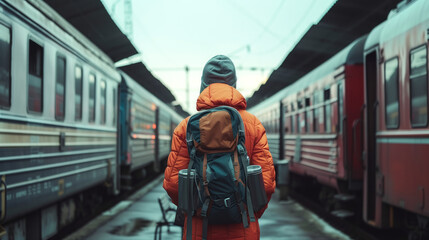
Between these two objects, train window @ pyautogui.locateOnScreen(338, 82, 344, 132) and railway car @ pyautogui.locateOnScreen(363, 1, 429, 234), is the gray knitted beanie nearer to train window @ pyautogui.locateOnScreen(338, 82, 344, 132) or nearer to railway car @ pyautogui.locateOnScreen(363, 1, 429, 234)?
railway car @ pyautogui.locateOnScreen(363, 1, 429, 234)

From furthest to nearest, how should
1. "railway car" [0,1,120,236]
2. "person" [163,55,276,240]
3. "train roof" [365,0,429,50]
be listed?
1. "train roof" [365,0,429,50]
2. "railway car" [0,1,120,236]
3. "person" [163,55,276,240]

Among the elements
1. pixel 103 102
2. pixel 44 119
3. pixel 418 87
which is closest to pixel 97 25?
pixel 103 102

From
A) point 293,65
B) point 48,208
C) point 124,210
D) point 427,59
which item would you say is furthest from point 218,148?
point 293,65

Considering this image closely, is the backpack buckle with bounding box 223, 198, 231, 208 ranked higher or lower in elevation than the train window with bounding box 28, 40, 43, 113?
lower

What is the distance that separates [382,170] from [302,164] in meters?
6.14

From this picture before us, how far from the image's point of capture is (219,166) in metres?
3.03

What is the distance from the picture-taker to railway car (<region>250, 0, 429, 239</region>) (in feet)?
18.9

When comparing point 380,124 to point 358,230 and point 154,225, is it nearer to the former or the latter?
point 358,230

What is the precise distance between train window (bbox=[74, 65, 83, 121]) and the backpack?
18.3ft

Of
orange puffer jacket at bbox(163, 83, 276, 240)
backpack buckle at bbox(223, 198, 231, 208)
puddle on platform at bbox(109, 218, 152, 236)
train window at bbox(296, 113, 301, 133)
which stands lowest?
puddle on platform at bbox(109, 218, 152, 236)

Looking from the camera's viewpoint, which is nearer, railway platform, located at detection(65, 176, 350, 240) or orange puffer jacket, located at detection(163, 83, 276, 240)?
orange puffer jacket, located at detection(163, 83, 276, 240)

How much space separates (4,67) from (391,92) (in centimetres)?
462

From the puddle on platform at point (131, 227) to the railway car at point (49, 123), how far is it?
0.83m

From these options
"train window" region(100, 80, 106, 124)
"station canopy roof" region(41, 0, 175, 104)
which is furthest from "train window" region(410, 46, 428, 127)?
"train window" region(100, 80, 106, 124)
